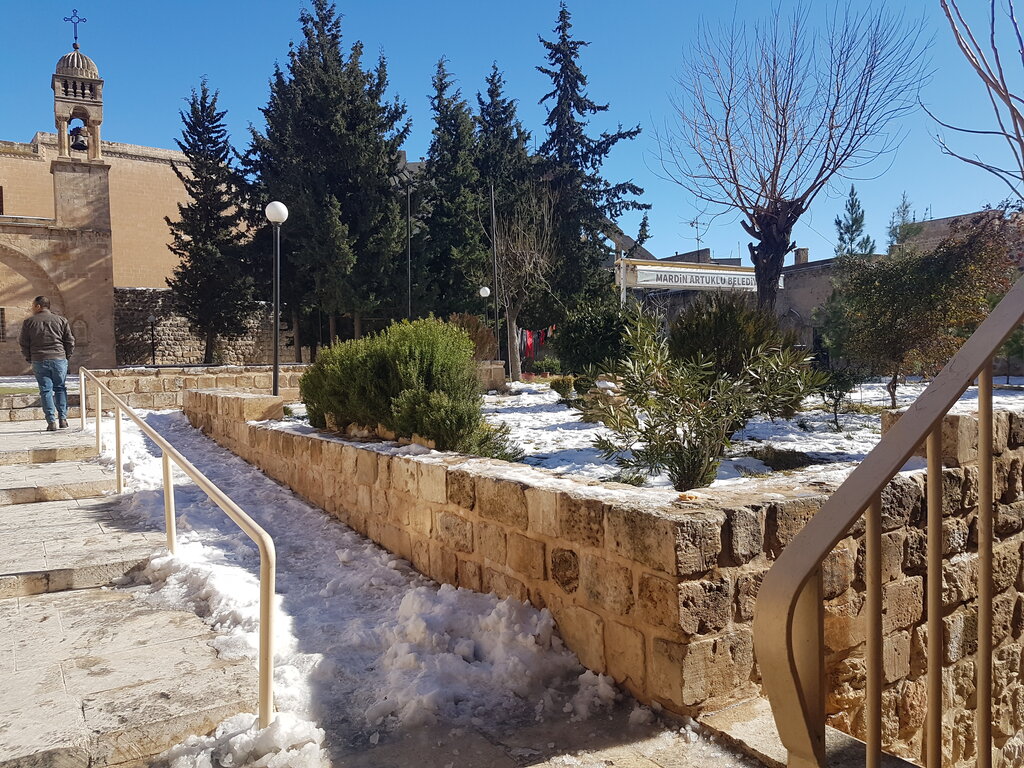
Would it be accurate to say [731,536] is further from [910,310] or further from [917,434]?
[910,310]

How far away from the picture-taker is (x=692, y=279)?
56.5ft

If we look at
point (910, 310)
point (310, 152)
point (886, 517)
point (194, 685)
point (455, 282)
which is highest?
point (310, 152)

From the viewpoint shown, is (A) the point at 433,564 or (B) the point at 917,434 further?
(A) the point at 433,564

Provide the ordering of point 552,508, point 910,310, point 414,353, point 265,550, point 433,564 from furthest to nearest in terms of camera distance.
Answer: point 910,310 → point 414,353 → point 433,564 → point 552,508 → point 265,550

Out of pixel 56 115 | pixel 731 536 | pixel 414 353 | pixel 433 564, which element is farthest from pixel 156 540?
pixel 56 115

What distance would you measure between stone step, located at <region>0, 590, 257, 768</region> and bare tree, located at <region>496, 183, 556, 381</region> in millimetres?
19889

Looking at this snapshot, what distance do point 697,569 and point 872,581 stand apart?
123 centimetres

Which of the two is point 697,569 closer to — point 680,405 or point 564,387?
point 680,405

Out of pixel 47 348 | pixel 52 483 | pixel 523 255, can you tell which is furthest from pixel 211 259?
pixel 52 483

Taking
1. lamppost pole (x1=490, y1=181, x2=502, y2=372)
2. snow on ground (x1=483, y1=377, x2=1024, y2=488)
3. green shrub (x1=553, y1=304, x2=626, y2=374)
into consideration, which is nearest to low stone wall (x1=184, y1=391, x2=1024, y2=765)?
snow on ground (x1=483, y1=377, x2=1024, y2=488)

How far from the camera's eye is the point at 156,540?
448 cm

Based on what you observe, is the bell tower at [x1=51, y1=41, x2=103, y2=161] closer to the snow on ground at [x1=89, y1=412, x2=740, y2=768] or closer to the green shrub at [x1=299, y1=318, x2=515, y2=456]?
the green shrub at [x1=299, y1=318, x2=515, y2=456]

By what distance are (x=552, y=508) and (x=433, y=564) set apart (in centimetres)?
124

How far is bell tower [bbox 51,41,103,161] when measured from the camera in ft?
70.6
